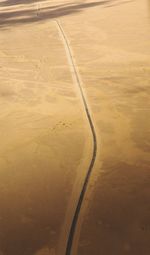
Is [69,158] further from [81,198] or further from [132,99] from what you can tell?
[132,99]

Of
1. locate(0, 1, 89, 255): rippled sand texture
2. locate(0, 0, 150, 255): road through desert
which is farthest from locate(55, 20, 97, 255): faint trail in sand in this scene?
locate(0, 1, 89, 255): rippled sand texture

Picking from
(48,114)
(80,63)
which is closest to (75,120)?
(48,114)

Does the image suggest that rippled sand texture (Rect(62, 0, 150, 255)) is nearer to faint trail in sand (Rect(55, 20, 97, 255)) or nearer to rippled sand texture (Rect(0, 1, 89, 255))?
faint trail in sand (Rect(55, 20, 97, 255))

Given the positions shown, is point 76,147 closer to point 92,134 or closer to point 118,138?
point 92,134

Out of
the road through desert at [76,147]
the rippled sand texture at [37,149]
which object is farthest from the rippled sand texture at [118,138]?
the rippled sand texture at [37,149]

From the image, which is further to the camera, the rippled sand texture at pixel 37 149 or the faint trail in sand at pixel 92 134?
the rippled sand texture at pixel 37 149

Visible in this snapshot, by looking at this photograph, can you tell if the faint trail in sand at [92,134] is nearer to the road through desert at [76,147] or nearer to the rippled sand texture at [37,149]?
the road through desert at [76,147]

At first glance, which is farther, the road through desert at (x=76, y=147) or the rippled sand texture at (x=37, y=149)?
the rippled sand texture at (x=37, y=149)

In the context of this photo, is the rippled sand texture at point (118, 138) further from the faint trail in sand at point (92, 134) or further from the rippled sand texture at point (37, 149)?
the rippled sand texture at point (37, 149)

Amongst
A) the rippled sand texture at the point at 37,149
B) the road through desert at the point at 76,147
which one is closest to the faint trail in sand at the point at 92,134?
the road through desert at the point at 76,147
